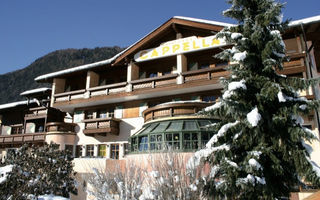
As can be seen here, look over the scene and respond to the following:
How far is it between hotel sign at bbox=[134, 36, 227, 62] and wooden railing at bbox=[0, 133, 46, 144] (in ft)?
40.5

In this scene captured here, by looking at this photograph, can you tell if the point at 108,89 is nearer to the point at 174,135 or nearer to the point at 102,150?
the point at 102,150

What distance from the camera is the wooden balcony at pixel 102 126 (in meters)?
20.8

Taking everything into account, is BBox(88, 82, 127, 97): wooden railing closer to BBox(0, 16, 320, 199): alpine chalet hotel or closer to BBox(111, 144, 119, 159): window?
BBox(0, 16, 320, 199): alpine chalet hotel

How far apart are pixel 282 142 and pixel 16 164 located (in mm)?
11052

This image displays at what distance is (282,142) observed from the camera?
7.71m

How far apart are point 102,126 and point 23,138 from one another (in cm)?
1117

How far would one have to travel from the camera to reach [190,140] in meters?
13.5

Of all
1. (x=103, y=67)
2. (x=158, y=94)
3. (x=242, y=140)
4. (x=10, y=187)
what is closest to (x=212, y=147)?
(x=242, y=140)

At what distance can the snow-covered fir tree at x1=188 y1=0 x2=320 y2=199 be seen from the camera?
23.9 feet

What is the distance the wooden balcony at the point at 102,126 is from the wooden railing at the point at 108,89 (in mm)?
2447

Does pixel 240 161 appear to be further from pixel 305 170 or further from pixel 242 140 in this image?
pixel 305 170

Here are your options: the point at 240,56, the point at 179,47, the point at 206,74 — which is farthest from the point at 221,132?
the point at 179,47

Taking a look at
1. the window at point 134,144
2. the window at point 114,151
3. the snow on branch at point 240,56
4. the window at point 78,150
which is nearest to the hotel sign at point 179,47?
the window at point 114,151

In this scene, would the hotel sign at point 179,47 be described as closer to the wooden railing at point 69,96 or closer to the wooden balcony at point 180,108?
the wooden balcony at point 180,108
